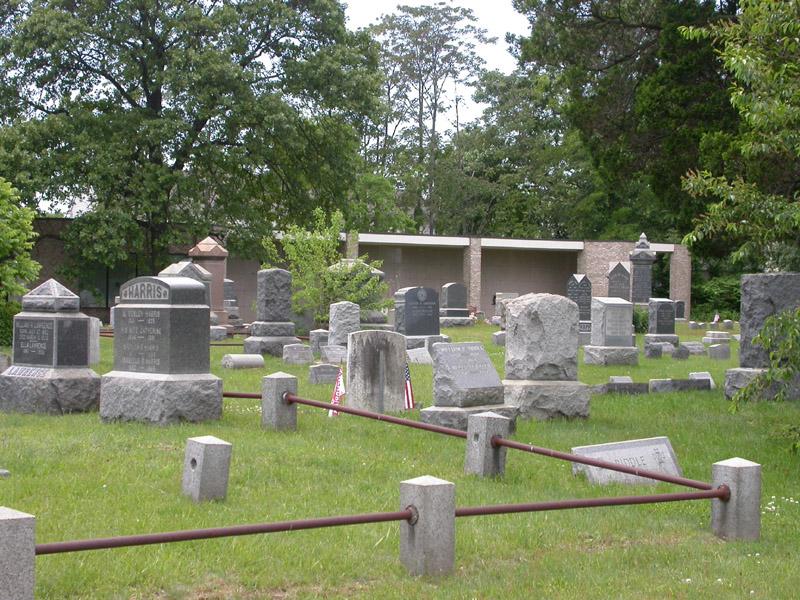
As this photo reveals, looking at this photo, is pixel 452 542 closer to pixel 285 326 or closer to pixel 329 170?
pixel 285 326

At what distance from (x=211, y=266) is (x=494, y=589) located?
83.2 feet

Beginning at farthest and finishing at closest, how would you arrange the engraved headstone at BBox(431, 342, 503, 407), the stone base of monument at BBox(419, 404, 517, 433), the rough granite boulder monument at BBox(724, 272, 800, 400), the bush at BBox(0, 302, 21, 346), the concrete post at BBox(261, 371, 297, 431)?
the bush at BBox(0, 302, 21, 346), the rough granite boulder monument at BBox(724, 272, 800, 400), the engraved headstone at BBox(431, 342, 503, 407), the stone base of monument at BBox(419, 404, 517, 433), the concrete post at BBox(261, 371, 297, 431)

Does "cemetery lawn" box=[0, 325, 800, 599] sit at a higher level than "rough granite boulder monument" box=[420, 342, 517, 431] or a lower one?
lower

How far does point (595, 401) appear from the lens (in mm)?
15375

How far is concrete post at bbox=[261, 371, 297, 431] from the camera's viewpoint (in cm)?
1108

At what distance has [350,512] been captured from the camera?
25.0ft

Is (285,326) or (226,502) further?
(285,326)

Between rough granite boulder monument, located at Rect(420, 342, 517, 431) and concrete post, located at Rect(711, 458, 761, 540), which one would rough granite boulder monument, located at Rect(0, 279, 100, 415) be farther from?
concrete post, located at Rect(711, 458, 761, 540)

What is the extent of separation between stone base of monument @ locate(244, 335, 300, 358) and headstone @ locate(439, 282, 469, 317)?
14.2m

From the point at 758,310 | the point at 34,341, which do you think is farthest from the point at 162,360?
the point at 758,310

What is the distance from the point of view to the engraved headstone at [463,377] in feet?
38.5

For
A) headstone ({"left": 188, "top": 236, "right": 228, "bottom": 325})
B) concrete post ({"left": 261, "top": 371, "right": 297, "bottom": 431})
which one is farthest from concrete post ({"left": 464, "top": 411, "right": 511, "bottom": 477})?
headstone ({"left": 188, "top": 236, "right": 228, "bottom": 325})

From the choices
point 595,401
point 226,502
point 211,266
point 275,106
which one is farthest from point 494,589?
point 275,106

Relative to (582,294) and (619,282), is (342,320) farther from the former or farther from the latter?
(619,282)
